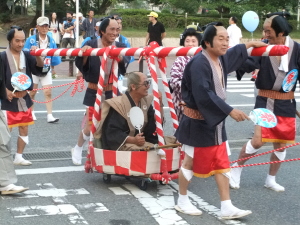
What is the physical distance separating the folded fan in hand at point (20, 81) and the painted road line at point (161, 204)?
158 centimetres

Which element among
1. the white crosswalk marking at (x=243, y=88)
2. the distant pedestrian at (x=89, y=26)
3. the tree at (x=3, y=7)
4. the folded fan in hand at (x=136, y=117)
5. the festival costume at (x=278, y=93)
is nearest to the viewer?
the festival costume at (x=278, y=93)

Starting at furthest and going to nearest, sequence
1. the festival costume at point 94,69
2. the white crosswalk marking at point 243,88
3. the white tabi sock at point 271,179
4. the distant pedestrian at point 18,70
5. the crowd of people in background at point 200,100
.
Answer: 1. the white crosswalk marking at point 243,88
2. the distant pedestrian at point 18,70
3. the festival costume at point 94,69
4. the white tabi sock at point 271,179
5. the crowd of people in background at point 200,100

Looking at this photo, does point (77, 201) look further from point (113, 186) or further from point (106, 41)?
point (106, 41)

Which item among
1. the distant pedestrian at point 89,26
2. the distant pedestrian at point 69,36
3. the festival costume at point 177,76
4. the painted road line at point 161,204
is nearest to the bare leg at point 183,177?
the painted road line at point 161,204

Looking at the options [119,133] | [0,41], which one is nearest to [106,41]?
[119,133]

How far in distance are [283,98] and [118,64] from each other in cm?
187

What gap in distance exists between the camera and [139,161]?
18.4 feet

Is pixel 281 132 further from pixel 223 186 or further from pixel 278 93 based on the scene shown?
pixel 223 186

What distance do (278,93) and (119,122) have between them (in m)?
1.55

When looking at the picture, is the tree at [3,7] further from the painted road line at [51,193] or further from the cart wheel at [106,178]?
the painted road line at [51,193]

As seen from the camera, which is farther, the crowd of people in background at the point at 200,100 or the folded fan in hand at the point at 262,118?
the crowd of people in background at the point at 200,100

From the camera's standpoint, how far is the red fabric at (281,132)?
224 inches

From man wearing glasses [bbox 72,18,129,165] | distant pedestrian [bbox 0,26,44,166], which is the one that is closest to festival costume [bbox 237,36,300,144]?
man wearing glasses [bbox 72,18,129,165]

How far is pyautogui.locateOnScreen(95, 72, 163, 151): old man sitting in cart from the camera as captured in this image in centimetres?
576
